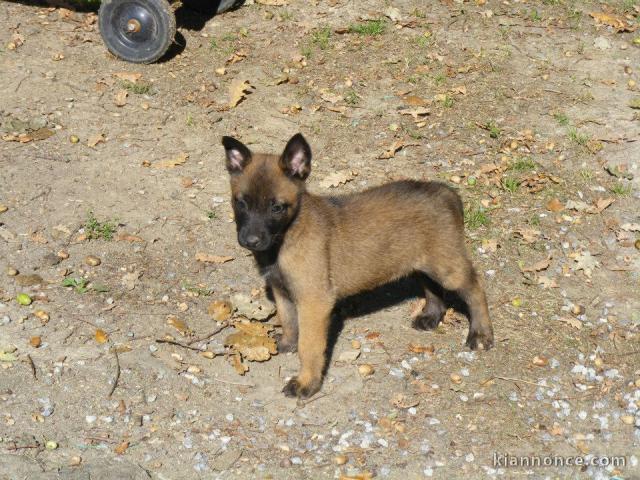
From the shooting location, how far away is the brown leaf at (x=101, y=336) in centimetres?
688

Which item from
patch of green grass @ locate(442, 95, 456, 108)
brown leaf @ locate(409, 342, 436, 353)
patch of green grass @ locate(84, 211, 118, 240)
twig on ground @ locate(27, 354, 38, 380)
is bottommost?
brown leaf @ locate(409, 342, 436, 353)

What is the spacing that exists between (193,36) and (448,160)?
427cm

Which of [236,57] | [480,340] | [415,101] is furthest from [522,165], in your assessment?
[236,57]

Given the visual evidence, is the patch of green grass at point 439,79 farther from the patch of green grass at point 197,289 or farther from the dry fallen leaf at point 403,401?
the dry fallen leaf at point 403,401

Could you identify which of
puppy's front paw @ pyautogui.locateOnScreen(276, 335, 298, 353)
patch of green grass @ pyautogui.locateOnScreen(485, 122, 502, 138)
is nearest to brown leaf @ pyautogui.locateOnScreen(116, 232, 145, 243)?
puppy's front paw @ pyautogui.locateOnScreen(276, 335, 298, 353)

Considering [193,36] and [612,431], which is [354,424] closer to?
[612,431]

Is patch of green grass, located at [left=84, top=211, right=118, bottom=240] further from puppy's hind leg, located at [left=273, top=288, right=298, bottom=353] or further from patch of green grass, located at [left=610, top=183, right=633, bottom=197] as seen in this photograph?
patch of green grass, located at [left=610, top=183, right=633, bottom=197]

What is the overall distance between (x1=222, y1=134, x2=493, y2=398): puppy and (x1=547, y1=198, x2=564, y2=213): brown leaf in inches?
77.8

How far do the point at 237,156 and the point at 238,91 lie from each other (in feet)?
13.9

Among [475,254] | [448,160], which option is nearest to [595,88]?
[448,160]

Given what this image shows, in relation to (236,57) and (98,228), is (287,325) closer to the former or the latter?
(98,228)

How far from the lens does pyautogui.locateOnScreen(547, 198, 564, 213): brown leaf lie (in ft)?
28.7

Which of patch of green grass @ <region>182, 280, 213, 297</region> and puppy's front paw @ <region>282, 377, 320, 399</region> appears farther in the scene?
patch of green grass @ <region>182, 280, 213, 297</region>

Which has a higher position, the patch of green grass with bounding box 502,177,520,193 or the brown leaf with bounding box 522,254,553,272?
the patch of green grass with bounding box 502,177,520,193
